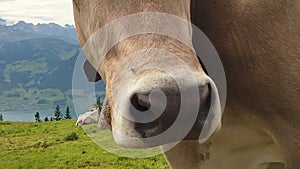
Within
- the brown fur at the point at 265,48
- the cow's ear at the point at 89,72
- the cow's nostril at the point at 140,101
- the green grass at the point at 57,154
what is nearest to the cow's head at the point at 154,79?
the cow's nostril at the point at 140,101

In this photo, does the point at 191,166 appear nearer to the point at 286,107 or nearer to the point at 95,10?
the point at 286,107

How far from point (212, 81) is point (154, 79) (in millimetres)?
417

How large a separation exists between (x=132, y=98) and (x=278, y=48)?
1616mm

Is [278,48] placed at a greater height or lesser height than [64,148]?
greater

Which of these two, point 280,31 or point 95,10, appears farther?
point 280,31

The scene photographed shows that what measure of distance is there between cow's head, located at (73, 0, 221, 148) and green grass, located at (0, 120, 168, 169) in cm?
990

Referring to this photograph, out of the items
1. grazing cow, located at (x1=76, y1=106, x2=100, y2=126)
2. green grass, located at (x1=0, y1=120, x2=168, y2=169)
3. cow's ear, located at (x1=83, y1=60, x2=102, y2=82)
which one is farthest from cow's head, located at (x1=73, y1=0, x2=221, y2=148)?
grazing cow, located at (x1=76, y1=106, x2=100, y2=126)

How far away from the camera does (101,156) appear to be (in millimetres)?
16750

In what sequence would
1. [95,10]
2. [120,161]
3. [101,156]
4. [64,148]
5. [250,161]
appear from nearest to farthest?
[95,10] < [250,161] < [120,161] < [101,156] < [64,148]

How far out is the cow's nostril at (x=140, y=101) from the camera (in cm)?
263

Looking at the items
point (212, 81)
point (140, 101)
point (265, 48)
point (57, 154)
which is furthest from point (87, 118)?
point (140, 101)

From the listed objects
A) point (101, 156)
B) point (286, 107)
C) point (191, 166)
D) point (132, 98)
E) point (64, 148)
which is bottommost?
point (64, 148)

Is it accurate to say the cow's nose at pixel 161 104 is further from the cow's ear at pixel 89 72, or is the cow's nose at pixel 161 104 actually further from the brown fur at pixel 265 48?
the cow's ear at pixel 89 72

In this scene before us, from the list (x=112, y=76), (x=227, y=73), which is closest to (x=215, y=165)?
(x=227, y=73)
